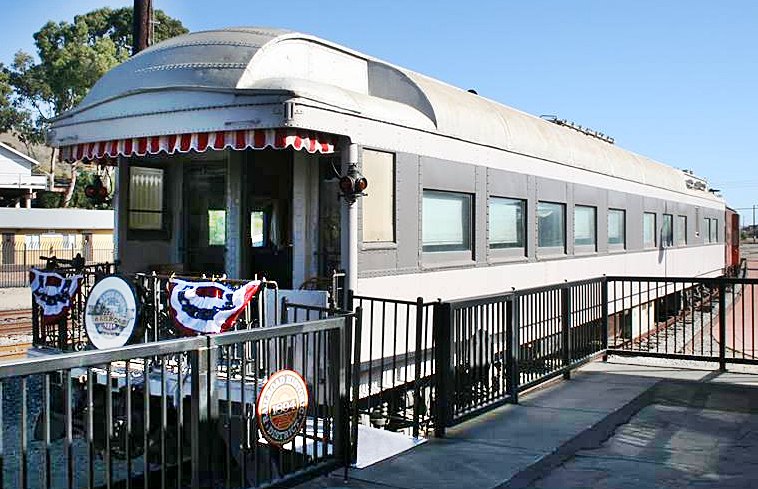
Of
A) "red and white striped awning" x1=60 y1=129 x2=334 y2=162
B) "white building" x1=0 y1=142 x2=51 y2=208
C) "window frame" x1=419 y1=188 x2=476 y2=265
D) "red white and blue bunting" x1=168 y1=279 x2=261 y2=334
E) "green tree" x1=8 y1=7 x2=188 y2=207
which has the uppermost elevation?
"green tree" x1=8 y1=7 x2=188 y2=207

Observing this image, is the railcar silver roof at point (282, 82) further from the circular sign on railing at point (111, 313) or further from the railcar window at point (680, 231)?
the railcar window at point (680, 231)

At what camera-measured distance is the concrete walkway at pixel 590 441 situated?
16.7 ft

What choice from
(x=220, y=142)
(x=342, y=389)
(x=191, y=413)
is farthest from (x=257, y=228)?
(x=191, y=413)

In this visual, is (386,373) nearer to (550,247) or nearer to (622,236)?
(550,247)

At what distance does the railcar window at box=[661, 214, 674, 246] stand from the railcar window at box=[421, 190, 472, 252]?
1078 cm

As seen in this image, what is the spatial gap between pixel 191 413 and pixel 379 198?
4.00 meters

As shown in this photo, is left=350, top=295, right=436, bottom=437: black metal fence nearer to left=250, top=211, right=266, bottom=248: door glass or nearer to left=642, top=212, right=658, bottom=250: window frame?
left=250, top=211, right=266, bottom=248: door glass

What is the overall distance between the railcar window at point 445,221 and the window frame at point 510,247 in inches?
21.0

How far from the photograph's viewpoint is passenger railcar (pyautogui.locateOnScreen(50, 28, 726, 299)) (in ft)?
23.7

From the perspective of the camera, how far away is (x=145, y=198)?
953 centimetres

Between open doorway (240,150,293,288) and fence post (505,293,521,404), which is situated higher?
open doorway (240,150,293,288)

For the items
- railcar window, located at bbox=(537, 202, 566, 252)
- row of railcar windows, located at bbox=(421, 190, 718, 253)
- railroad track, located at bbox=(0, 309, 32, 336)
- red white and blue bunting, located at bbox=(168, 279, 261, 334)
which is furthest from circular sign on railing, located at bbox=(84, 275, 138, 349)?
railroad track, located at bbox=(0, 309, 32, 336)

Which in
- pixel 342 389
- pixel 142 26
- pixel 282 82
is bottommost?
pixel 342 389

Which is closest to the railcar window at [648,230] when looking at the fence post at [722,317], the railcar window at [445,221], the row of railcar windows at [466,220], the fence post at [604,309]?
the row of railcar windows at [466,220]
